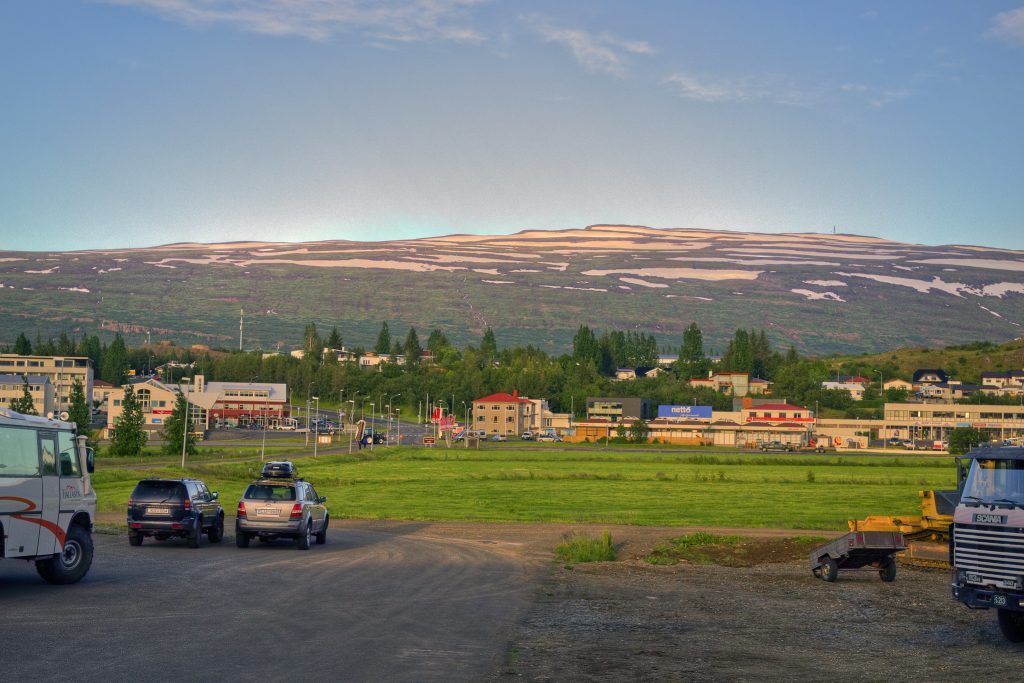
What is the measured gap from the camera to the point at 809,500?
231 feet

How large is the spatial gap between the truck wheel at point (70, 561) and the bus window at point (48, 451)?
1768mm

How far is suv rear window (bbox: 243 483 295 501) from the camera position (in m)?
36.1

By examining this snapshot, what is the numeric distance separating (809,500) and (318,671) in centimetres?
5776

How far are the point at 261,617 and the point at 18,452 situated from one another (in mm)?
6472

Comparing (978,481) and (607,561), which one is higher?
(978,481)

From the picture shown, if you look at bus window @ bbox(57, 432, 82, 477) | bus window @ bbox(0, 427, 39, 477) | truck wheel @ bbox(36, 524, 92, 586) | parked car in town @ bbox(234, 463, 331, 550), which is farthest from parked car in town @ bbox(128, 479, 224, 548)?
bus window @ bbox(0, 427, 39, 477)

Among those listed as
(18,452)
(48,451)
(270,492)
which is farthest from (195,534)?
(18,452)

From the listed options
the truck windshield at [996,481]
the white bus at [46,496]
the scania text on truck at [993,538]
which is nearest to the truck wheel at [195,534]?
the white bus at [46,496]

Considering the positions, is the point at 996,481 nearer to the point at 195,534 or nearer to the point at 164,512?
the point at 195,534

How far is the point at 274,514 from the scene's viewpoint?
118ft

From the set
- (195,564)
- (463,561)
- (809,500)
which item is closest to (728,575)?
(463,561)

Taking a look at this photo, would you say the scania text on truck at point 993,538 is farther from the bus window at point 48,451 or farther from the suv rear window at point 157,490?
the suv rear window at point 157,490

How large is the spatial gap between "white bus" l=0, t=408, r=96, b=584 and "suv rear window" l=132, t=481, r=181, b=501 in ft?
27.7

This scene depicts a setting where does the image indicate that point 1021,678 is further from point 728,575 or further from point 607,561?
point 607,561
